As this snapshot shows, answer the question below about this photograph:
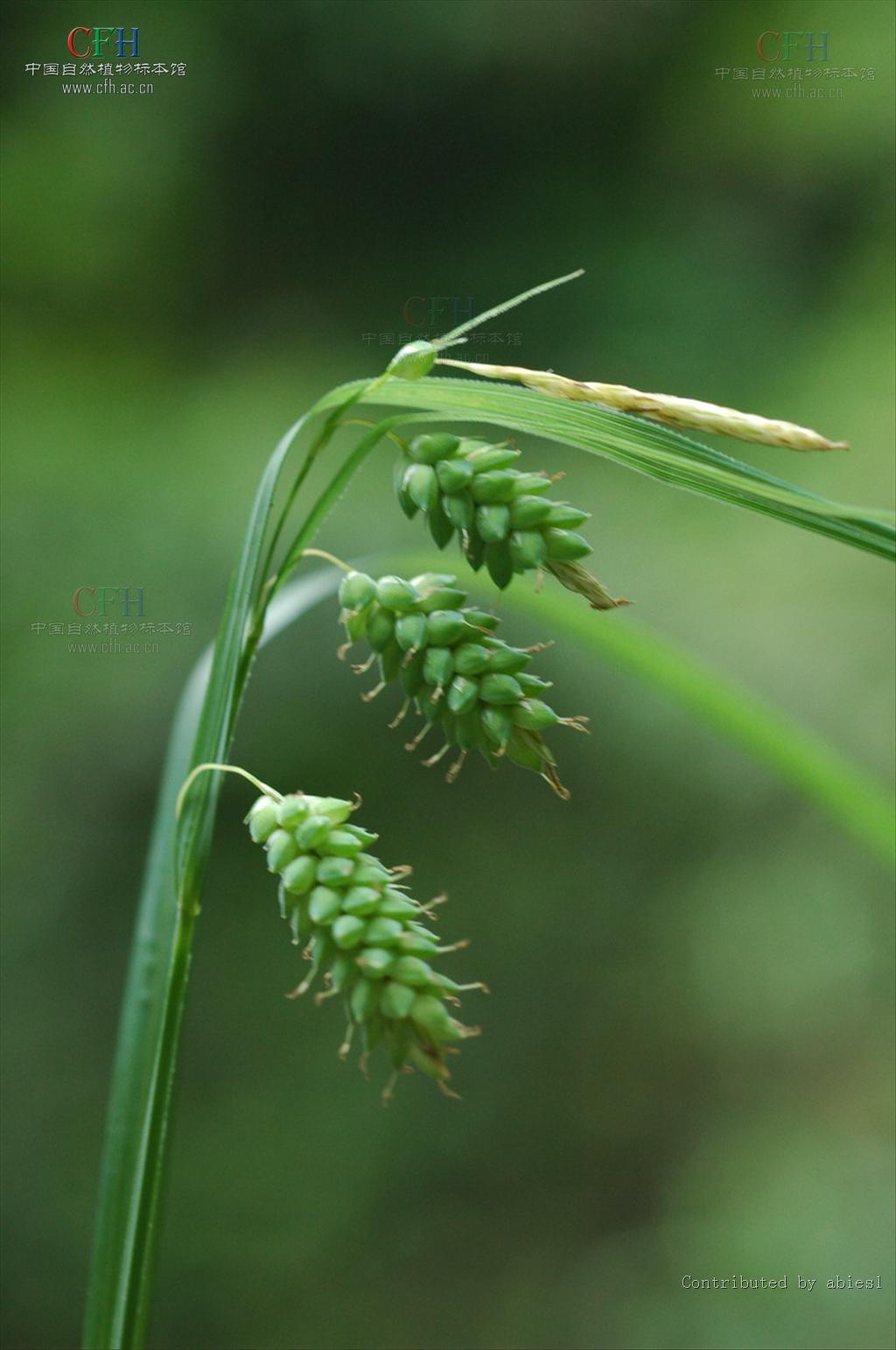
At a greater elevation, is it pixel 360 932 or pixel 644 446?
pixel 644 446

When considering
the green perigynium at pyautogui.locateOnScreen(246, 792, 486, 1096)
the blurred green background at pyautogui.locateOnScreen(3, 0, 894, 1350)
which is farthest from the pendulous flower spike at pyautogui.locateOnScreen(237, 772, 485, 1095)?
the blurred green background at pyautogui.locateOnScreen(3, 0, 894, 1350)

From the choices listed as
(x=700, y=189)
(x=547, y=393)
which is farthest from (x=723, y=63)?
(x=547, y=393)

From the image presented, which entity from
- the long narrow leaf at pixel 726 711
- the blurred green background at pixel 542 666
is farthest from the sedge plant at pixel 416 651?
the blurred green background at pixel 542 666

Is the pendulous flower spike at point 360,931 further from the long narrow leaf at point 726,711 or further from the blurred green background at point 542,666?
the blurred green background at point 542,666

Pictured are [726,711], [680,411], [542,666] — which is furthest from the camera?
[542,666]

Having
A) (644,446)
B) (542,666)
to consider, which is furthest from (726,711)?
(542,666)

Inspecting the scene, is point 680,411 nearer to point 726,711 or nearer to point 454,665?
point 454,665

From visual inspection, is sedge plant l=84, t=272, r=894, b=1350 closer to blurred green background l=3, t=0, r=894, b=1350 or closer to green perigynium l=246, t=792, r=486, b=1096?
green perigynium l=246, t=792, r=486, b=1096

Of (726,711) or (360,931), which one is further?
(726,711)
